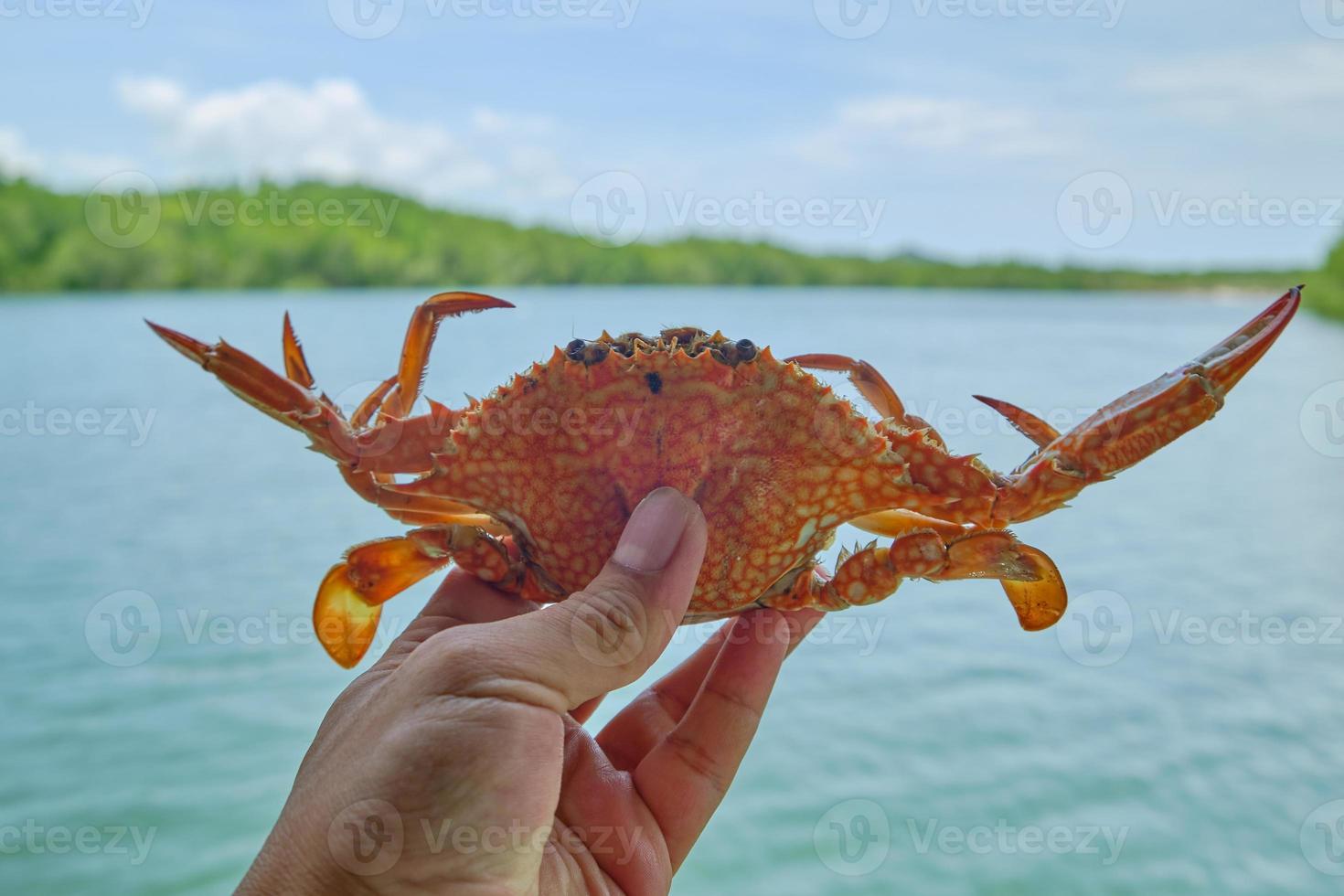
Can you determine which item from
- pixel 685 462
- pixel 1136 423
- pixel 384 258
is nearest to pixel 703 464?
pixel 685 462

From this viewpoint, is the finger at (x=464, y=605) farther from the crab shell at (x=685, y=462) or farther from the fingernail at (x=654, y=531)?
the fingernail at (x=654, y=531)

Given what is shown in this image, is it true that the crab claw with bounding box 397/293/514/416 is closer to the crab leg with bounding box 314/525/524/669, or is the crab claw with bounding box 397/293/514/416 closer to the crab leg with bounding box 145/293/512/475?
the crab leg with bounding box 145/293/512/475

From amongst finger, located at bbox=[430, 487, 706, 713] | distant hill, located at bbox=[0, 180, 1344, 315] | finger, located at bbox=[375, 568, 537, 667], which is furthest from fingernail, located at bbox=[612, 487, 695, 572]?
distant hill, located at bbox=[0, 180, 1344, 315]

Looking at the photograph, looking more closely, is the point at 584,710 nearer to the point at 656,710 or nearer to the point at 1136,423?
the point at 656,710

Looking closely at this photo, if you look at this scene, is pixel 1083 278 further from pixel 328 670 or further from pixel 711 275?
pixel 328 670

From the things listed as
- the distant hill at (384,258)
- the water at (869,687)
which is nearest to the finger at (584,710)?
the water at (869,687)

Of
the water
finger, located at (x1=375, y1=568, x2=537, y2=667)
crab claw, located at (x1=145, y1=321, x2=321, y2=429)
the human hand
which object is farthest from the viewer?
the water

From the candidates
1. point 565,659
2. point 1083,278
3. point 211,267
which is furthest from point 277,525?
point 1083,278
